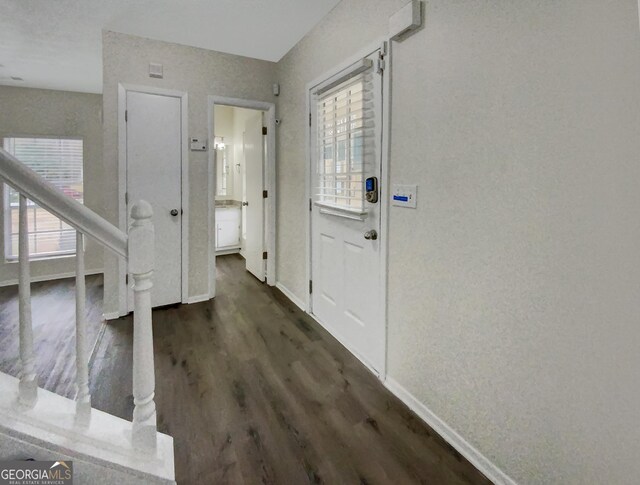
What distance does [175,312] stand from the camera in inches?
131

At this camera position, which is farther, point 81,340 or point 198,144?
point 198,144

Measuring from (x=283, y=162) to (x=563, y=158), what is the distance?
286 cm

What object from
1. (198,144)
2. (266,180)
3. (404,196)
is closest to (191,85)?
(198,144)

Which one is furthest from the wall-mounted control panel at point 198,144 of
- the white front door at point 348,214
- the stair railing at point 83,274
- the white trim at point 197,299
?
the stair railing at point 83,274

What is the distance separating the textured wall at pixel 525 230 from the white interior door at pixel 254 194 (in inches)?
93.1

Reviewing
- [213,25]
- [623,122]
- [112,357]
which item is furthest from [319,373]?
[213,25]

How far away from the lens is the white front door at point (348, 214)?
2.19m

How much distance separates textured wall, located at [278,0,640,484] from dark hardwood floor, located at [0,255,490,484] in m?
0.27

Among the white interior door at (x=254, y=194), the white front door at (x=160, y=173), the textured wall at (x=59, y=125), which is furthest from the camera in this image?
the textured wall at (x=59, y=125)

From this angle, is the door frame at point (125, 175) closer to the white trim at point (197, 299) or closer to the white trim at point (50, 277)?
the white trim at point (197, 299)

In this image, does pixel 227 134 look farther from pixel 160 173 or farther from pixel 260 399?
pixel 260 399

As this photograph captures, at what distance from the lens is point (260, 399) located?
2010 millimetres

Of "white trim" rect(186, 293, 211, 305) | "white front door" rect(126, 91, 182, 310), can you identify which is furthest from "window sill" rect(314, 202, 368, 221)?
"white trim" rect(186, 293, 211, 305)

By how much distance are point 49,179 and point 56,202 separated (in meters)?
4.69
